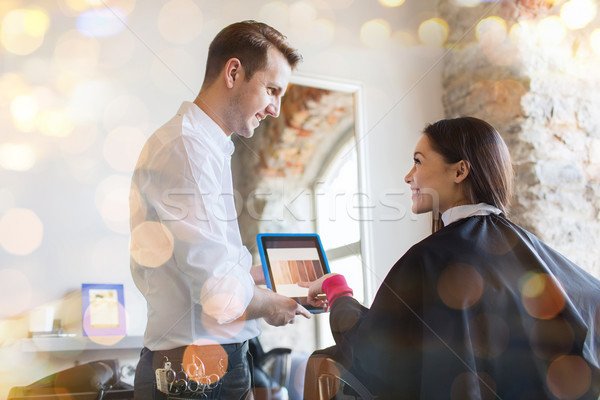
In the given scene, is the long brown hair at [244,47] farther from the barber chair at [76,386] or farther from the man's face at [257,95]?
the barber chair at [76,386]

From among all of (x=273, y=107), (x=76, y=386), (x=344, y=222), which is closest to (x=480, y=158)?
(x=273, y=107)

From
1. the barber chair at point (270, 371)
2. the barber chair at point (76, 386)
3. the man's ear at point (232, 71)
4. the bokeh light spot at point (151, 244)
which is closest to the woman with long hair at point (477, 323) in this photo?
the bokeh light spot at point (151, 244)

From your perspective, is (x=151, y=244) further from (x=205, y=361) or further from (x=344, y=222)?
(x=344, y=222)

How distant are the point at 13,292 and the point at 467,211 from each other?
75.9 inches

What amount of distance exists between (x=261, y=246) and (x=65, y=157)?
1296mm

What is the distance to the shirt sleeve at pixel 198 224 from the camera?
1.26m

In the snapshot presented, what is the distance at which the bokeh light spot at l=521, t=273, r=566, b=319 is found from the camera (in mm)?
1245

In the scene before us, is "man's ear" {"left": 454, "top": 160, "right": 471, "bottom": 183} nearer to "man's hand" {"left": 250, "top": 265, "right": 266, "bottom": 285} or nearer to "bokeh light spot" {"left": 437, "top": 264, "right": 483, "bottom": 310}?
"bokeh light spot" {"left": 437, "top": 264, "right": 483, "bottom": 310}

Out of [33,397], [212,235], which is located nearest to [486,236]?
[212,235]

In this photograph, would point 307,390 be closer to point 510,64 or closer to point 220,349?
point 220,349

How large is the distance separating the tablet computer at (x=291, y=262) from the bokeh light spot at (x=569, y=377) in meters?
0.68

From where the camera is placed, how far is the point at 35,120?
2.43 meters

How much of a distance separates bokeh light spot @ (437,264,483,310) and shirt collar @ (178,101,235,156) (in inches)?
27.6

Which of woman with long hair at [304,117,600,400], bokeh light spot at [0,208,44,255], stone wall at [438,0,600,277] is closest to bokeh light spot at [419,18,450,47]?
stone wall at [438,0,600,277]
